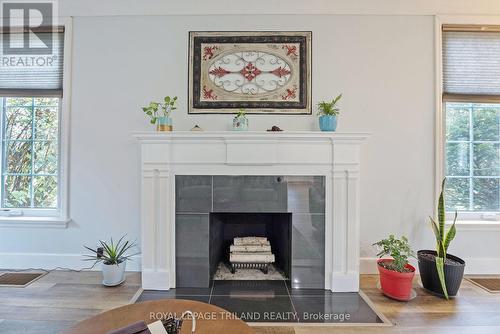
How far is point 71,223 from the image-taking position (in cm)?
261

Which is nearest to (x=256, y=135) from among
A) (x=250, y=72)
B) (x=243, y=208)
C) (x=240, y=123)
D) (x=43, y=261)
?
(x=240, y=123)

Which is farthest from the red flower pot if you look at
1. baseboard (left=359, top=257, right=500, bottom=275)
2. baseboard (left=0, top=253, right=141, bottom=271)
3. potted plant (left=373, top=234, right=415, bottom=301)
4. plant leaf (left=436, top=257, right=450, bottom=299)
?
baseboard (left=0, top=253, right=141, bottom=271)

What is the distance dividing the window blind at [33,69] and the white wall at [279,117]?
0.19m

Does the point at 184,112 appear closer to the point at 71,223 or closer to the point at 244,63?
the point at 244,63

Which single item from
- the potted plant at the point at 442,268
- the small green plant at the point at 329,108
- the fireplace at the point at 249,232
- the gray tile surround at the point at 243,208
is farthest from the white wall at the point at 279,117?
the fireplace at the point at 249,232

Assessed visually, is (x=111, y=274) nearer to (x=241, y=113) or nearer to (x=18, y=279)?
(x=18, y=279)

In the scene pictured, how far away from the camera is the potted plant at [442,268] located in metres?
2.09

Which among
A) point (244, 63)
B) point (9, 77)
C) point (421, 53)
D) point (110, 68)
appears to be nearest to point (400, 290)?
point (421, 53)

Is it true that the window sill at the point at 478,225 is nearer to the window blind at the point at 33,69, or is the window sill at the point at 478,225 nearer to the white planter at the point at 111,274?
the white planter at the point at 111,274

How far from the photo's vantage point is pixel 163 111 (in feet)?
8.14

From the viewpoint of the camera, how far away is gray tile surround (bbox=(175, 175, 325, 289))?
2.24 metres

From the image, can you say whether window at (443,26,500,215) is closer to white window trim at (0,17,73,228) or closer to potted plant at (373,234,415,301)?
potted plant at (373,234,415,301)

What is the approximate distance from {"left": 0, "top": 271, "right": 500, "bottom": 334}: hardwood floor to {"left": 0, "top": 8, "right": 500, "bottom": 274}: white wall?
428 millimetres

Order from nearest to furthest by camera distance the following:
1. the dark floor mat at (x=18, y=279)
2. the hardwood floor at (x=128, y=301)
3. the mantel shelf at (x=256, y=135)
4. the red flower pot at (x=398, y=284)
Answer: the hardwood floor at (x=128, y=301)
the red flower pot at (x=398, y=284)
the mantel shelf at (x=256, y=135)
the dark floor mat at (x=18, y=279)
